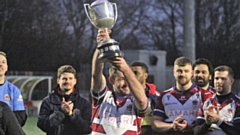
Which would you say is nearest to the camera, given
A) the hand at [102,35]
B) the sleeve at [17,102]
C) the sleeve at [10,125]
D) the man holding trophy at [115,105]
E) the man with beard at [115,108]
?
the sleeve at [10,125]

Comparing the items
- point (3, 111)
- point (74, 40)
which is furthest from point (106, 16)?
point (74, 40)

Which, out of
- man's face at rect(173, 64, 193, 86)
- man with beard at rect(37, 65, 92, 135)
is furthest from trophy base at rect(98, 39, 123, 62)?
man with beard at rect(37, 65, 92, 135)

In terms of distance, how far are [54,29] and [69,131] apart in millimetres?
33125

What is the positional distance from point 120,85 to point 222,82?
4.38ft

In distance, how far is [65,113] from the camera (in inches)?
217

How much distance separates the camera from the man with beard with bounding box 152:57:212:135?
525 cm

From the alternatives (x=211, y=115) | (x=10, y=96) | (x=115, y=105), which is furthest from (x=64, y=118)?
(x=211, y=115)

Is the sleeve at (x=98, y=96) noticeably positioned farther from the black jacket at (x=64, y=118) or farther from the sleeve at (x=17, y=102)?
the sleeve at (x=17, y=102)

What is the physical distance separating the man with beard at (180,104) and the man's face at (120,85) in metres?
0.87

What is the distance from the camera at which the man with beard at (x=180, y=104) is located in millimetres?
5254

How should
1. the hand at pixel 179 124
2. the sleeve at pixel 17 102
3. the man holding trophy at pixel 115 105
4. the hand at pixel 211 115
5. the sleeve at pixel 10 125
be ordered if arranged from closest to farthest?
the sleeve at pixel 10 125 → the man holding trophy at pixel 115 105 → the hand at pixel 211 115 → the hand at pixel 179 124 → the sleeve at pixel 17 102

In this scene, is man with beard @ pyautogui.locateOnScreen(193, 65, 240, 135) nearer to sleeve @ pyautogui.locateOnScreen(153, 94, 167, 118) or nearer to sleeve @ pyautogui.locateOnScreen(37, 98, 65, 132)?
sleeve @ pyautogui.locateOnScreen(153, 94, 167, 118)

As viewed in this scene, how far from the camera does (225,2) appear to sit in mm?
38969

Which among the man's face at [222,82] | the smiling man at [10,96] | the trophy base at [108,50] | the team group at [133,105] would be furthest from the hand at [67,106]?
the trophy base at [108,50]
